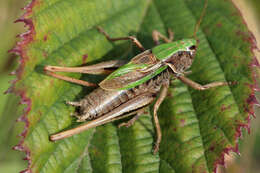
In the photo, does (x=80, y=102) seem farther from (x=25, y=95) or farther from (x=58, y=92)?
(x=25, y=95)

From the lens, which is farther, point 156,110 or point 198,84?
point 198,84

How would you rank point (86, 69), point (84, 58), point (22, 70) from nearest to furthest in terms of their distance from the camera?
point (22, 70)
point (86, 69)
point (84, 58)

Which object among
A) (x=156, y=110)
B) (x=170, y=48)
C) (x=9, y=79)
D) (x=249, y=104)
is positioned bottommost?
(x=249, y=104)

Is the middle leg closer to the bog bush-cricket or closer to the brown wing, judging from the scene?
the bog bush-cricket

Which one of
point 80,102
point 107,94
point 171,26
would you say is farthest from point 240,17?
point 80,102

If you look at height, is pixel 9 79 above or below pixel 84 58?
above

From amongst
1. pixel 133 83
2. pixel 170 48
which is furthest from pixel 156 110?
pixel 170 48

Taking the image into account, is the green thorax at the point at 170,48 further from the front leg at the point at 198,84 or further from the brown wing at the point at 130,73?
the front leg at the point at 198,84

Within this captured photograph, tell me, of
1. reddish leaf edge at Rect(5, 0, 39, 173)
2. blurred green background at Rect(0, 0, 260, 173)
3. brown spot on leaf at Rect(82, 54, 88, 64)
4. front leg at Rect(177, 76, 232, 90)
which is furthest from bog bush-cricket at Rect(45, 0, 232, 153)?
blurred green background at Rect(0, 0, 260, 173)

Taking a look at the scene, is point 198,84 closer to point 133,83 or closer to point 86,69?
point 133,83
